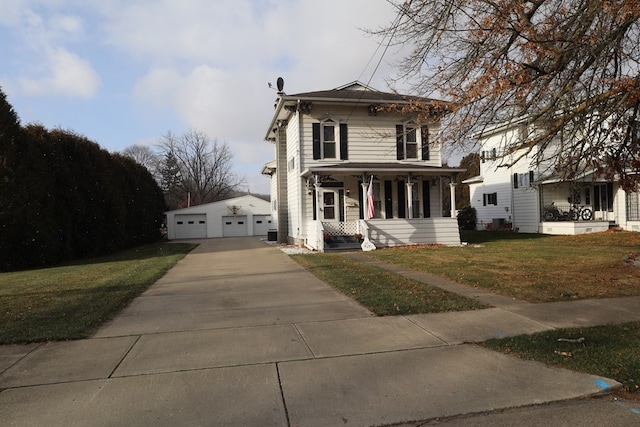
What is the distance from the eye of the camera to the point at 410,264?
12461 mm

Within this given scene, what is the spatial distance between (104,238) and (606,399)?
21972 mm

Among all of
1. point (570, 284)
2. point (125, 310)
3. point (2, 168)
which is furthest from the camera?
point (2, 168)

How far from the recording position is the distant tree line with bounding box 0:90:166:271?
15.1 meters

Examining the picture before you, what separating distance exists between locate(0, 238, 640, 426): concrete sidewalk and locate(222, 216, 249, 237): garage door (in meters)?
31.8

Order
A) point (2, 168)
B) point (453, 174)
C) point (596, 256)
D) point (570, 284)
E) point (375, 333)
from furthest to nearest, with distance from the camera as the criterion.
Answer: point (453, 174) → point (2, 168) → point (596, 256) → point (570, 284) → point (375, 333)

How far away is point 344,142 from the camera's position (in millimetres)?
19578

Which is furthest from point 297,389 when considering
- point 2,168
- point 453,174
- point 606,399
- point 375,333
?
point 453,174

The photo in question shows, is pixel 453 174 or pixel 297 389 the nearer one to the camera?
pixel 297 389

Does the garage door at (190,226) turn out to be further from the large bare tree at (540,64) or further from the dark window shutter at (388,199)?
the large bare tree at (540,64)

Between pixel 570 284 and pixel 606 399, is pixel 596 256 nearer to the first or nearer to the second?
pixel 570 284

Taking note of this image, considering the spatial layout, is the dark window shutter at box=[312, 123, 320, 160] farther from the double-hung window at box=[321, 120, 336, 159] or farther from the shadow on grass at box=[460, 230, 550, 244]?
the shadow on grass at box=[460, 230, 550, 244]

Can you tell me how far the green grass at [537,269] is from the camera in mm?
8094

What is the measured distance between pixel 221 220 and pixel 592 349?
35648mm

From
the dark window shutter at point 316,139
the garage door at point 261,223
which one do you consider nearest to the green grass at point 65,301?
the dark window shutter at point 316,139
